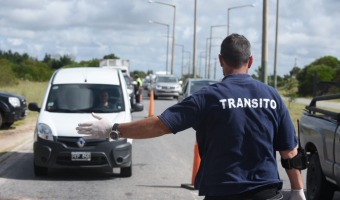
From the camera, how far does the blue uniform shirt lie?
353 centimetres

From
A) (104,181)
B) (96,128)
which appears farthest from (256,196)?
(104,181)

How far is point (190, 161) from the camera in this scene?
41.4 ft

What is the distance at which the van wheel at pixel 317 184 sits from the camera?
8.08 m

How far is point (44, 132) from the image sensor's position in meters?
10.2

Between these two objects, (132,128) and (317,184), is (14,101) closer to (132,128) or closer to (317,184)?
(317,184)

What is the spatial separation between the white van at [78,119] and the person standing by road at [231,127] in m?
6.50

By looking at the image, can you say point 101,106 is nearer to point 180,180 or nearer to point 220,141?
point 180,180

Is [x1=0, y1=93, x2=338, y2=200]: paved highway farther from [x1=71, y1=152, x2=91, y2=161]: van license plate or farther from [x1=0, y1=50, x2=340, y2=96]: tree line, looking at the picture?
[x1=0, y1=50, x2=340, y2=96]: tree line

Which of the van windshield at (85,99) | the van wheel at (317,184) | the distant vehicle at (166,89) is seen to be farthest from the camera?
the distant vehicle at (166,89)

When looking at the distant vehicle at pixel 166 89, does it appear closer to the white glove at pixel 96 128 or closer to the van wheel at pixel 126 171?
the van wheel at pixel 126 171

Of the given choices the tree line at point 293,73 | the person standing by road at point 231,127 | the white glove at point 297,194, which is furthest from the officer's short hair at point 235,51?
the tree line at point 293,73

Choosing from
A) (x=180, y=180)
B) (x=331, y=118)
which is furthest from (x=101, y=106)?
(x=331, y=118)

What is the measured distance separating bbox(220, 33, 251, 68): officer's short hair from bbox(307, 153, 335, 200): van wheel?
191 inches

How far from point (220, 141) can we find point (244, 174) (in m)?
0.24
